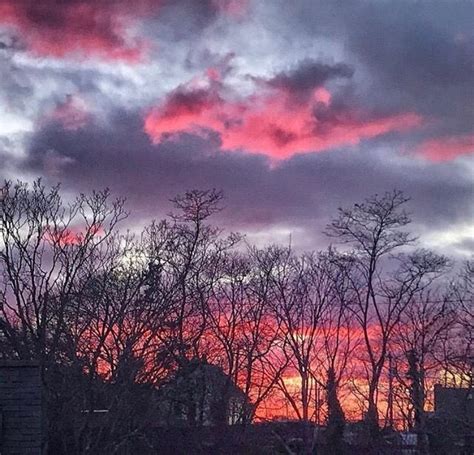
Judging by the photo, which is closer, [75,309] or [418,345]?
[75,309]

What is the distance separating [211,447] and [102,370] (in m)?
6.84

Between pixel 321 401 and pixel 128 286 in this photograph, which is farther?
pixel 321 401

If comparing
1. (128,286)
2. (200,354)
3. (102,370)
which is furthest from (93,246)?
(200,354)

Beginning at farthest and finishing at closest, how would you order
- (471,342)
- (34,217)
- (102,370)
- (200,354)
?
(471,342) → (200,354) → (34,217) → (102,370)

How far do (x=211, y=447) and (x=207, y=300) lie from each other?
7830 mm

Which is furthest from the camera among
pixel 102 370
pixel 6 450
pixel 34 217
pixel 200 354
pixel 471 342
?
pixel 471 342

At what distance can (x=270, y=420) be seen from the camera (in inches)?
1593

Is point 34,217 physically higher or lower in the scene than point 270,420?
higher

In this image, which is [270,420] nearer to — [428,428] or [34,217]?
[428,428]

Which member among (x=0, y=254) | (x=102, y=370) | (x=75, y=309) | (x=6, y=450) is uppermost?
(x=0, y=254)

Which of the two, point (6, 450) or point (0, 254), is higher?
point (0, 254)

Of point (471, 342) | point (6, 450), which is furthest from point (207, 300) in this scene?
point (6, 450)

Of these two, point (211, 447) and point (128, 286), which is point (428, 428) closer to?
point (211, 447)

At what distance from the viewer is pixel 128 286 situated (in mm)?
32562
